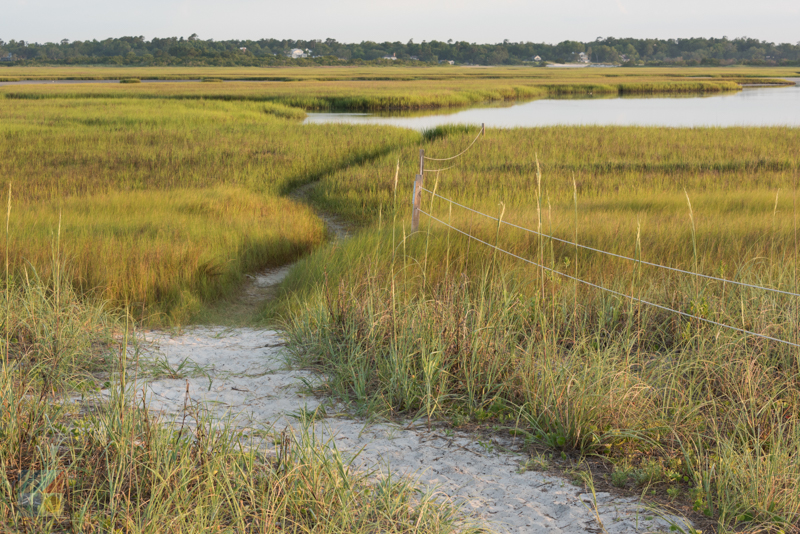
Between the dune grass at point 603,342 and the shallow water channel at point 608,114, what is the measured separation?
20.7m

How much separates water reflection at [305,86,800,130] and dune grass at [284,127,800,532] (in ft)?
68.7

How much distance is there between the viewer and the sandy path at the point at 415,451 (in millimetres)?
2910

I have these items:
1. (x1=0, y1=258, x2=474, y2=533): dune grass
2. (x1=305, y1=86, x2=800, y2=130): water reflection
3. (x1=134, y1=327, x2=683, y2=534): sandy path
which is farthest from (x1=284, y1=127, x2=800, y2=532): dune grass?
(x1=305, y1=86, x2=800, y2=130): water reflection

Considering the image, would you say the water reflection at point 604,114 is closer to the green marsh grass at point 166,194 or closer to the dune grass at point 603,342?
the green marsh grass at point 166,194

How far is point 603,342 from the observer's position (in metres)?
5.13

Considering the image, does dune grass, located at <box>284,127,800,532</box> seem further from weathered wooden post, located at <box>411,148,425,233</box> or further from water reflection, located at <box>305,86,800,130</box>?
water reflection, located at <box>305,86,800,130</box>

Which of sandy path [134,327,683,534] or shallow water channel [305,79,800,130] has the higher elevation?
shallow water channel [305,79,800,130]

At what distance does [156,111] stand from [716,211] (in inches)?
942

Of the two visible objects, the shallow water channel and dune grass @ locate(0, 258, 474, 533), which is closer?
dune grass @ locate(0, 258, 474, 533)

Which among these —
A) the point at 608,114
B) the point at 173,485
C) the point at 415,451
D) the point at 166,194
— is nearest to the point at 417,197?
the point at 415,451

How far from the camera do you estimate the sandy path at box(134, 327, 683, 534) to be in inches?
115

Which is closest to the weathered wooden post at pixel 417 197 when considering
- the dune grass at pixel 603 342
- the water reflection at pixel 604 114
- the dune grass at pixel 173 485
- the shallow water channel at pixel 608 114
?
the dune grass at pixel 603 342

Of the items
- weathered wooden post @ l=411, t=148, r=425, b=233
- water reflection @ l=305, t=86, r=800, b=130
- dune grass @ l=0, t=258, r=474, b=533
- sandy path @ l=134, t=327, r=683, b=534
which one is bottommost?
sandy path @ l=134, t=327, r=683, b=534

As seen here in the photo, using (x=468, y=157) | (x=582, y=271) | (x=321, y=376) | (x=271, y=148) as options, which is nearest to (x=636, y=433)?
(x=321, y=376)
